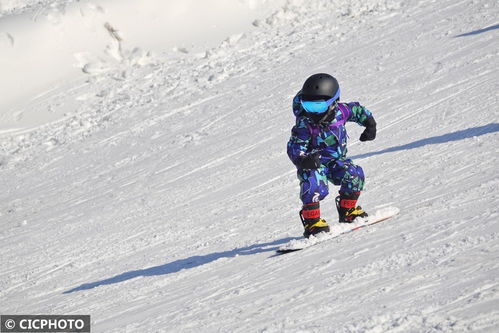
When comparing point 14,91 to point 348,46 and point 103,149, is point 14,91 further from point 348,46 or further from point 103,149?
point 348,46

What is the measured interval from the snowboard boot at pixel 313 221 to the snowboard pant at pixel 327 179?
2.2 inches

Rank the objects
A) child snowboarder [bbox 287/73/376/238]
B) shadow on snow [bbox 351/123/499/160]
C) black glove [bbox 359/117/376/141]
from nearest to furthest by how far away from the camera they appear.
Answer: child snowboarder [bbox 287/73/376/238]
black glove [bbox 359/117/376/141]
shadow on snow [bbox 351/123/499/160]

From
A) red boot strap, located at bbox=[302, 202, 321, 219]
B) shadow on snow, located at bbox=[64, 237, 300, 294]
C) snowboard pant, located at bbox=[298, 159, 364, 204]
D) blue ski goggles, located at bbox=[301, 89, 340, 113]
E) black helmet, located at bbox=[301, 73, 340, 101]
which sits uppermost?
black helmet, located at bbox=[301, 73, 340, 101]

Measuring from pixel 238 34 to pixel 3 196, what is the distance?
334 inches

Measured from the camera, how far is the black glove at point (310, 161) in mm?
5641

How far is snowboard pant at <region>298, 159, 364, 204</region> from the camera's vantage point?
19.4ft

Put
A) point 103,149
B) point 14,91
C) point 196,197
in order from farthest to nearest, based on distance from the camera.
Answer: point 14,91
point 103,149
point 196,197

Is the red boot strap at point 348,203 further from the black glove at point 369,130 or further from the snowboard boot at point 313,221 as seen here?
the black glove at point 369,130

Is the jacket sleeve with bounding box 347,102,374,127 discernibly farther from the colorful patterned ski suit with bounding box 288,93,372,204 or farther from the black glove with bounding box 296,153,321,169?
the black glove with bounding box 296,153,321,169

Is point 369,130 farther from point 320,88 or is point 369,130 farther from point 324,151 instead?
point 320,88

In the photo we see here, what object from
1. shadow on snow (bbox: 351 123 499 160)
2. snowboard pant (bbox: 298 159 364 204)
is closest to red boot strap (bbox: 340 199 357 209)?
snowboard pant (bbox: 298 159 364 204)

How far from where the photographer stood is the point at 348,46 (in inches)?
660

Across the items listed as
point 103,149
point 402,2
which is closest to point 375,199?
point 103,149

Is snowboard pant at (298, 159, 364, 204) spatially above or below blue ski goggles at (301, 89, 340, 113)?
below
